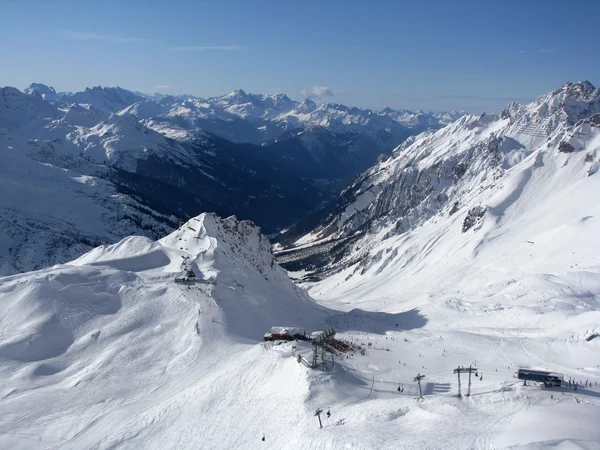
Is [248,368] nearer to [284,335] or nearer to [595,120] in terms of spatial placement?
[284,335]

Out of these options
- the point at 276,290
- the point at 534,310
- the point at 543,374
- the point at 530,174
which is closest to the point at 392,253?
the point at 530,174

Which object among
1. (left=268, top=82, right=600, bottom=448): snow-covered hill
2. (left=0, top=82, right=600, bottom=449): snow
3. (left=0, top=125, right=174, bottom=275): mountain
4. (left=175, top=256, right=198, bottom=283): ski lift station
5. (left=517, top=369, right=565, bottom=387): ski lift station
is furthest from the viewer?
(left=0, top=125, right=174, bottom=275): mountain

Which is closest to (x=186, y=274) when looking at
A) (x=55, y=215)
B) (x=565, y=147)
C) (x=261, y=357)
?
(x=261, y=357)

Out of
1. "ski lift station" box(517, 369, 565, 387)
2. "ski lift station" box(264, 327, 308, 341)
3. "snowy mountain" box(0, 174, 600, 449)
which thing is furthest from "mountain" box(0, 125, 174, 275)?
"ski lift station" box(517, 369, 565, 387)

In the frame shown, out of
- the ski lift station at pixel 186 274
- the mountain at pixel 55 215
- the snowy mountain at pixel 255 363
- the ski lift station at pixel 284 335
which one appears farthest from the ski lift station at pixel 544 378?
the mountain at pixel 55 215

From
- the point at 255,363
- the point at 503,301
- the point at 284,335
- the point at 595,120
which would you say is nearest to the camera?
the point at 255,363

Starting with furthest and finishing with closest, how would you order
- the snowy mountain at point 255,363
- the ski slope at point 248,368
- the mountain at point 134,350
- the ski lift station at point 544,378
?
the mountain at point 134,350 → the ski lift station at point 544,378 → the snowy mountain at point 255,363 → the ski slope at point 248,368

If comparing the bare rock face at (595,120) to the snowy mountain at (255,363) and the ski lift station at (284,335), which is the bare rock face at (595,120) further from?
the ski lift station at (284,335)

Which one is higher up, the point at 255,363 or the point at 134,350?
the point at 134,350

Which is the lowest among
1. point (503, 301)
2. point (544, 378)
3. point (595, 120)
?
point (503, 301)

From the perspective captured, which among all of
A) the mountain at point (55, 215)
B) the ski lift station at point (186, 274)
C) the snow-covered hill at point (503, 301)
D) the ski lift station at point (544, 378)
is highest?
the mountain at point (55, 215)

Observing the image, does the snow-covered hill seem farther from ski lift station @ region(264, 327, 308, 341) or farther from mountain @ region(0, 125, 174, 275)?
mountain @ region(0, 125, 174, 275)

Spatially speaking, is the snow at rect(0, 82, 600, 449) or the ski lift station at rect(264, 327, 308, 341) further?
the ski lift station at rect(264, 327, 308, 341)
